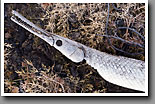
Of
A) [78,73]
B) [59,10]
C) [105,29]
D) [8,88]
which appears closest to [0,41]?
[8,88]

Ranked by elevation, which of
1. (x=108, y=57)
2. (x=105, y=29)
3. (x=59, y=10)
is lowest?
(x=108, y=57)

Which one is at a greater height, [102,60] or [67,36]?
[67,36]

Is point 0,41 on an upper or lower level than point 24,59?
upper

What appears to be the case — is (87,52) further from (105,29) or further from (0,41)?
(0,41)
